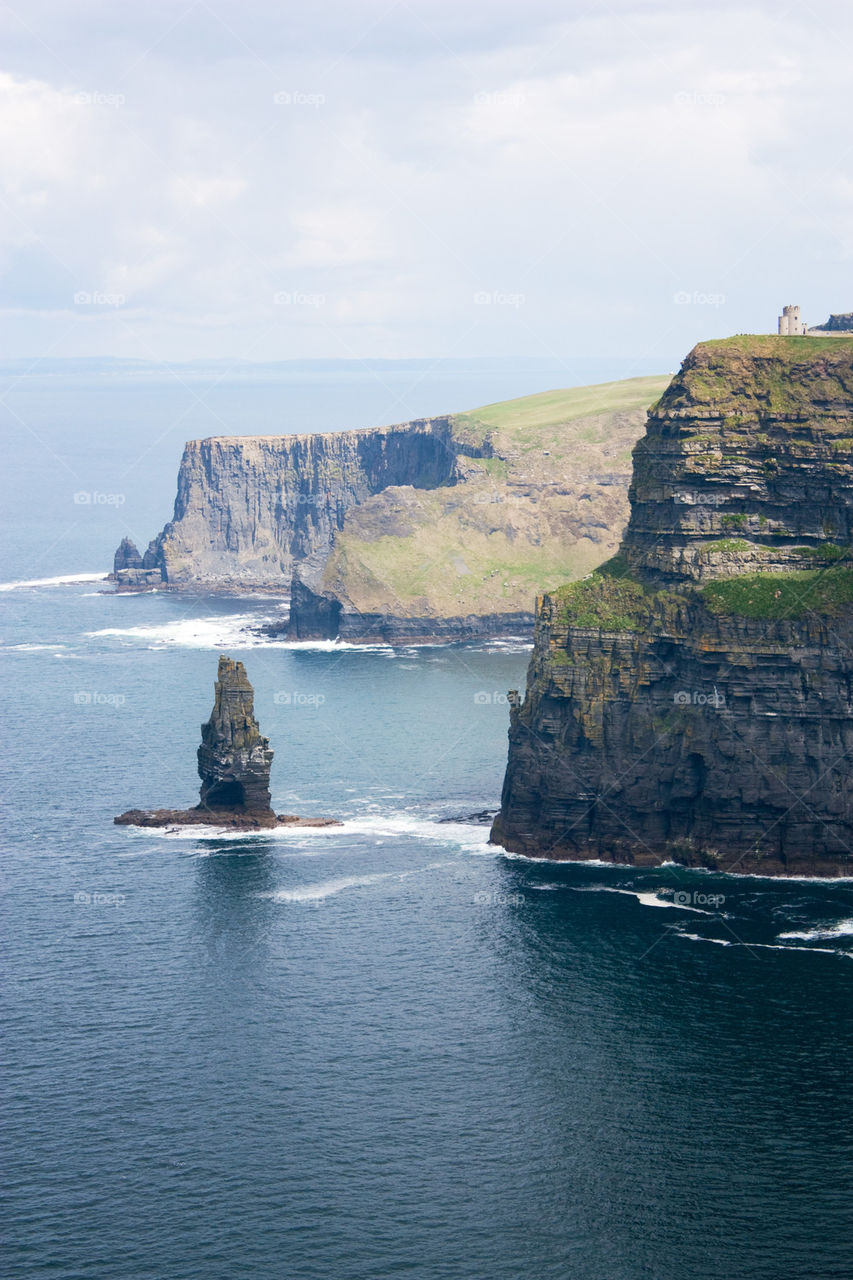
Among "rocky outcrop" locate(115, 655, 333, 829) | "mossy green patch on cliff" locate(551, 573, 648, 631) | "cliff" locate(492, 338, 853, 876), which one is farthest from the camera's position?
"rocky outcrop" locate(115, 655, 333, 829)

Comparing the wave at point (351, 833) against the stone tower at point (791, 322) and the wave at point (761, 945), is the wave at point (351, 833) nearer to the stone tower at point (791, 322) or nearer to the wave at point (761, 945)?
the wave at point (761, 945)

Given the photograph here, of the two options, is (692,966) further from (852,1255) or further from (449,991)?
(852,1255)

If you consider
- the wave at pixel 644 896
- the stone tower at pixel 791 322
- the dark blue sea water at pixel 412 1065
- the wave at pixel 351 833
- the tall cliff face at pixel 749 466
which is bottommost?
the dark blue sea water at pixel 412 1065

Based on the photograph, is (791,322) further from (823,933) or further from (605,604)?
(823,933)

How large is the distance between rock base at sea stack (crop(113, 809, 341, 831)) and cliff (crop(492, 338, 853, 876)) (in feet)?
70.0

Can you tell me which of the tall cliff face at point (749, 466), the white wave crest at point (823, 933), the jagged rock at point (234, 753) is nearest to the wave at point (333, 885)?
the jagged rock at point (234, 753)

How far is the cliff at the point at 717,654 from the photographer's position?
529 ft

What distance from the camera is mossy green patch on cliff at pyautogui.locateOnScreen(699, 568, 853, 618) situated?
163 metres

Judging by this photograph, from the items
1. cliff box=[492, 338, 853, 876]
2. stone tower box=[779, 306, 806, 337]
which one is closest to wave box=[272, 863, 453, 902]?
cliff box=[492, 338, 853, 876]

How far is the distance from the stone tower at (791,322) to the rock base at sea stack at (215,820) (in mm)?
69911

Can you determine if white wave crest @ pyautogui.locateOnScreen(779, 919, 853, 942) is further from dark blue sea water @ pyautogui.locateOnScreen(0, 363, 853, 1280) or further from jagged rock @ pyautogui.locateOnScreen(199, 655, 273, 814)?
jagged rock @ pyautogui.locateOnScreen(199, 655, 273, 814)

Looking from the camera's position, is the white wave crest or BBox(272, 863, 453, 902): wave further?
BBox(272, 863, 453, 902): wave

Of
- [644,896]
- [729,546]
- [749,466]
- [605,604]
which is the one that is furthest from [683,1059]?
[749,466]

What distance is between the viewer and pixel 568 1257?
4006 inches
